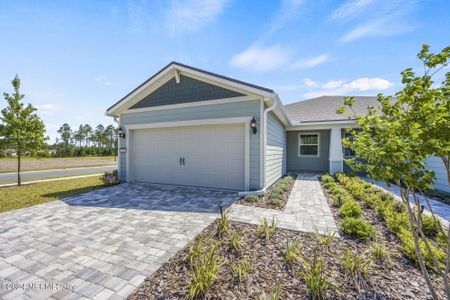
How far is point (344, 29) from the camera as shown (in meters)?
6.15

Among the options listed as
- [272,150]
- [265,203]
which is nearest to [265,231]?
[265,203]

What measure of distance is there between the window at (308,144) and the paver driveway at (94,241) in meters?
7.78

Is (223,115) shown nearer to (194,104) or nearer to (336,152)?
(194,104)

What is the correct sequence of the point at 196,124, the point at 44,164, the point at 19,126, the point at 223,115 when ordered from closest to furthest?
the point at 223,115 < the point at 196,124 < the point at 19,126 < the point at 44,164

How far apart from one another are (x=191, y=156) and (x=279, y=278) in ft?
18.3

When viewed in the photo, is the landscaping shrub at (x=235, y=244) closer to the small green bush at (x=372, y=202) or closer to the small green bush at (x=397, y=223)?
the small green bush at (x=397, y=223)

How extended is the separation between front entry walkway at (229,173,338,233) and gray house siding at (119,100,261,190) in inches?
55.1

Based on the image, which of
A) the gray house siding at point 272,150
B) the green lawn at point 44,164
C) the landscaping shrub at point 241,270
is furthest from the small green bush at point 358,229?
the green lawn at point 44,164

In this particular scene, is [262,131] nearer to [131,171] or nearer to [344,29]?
[344,29]

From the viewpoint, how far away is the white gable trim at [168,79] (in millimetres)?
6223

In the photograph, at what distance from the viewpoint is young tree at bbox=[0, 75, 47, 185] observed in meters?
8.59

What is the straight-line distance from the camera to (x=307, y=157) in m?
12.1

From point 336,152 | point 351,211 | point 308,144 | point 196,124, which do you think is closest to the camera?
point 351,211

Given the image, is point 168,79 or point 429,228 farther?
point 168,79
